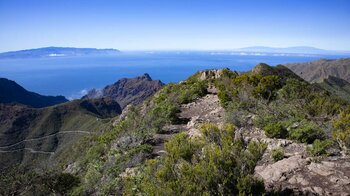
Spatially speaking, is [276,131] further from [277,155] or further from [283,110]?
[283,110]

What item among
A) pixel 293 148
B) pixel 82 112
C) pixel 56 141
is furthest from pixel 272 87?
pixel 82 112

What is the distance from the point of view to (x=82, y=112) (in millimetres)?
93938

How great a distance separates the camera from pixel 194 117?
15.3m

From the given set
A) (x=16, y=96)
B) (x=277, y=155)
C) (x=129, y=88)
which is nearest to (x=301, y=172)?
(x=277, y=155)

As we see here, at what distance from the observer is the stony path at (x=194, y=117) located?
12508 mm

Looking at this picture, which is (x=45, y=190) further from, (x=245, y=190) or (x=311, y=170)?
(x=311, y=170)

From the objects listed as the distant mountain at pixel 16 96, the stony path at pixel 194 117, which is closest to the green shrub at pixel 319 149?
the stony path at pixel 194 117

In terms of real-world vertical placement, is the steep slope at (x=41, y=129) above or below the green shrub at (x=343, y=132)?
below

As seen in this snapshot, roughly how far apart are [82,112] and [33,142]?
20.1m

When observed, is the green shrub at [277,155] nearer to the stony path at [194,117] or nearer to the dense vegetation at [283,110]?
the dense vegetation at [283,110]

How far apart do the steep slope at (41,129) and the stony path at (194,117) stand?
2042 inches

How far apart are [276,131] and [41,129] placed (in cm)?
8385

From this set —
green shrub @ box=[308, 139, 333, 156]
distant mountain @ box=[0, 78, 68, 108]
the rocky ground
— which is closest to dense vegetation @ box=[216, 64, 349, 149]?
green shrub @ box=[308, 139, 333, 156]

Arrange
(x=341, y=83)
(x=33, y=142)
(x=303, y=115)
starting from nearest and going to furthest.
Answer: (x=303, y=115)
(x=33, y=142)
(x=341, y=83)
